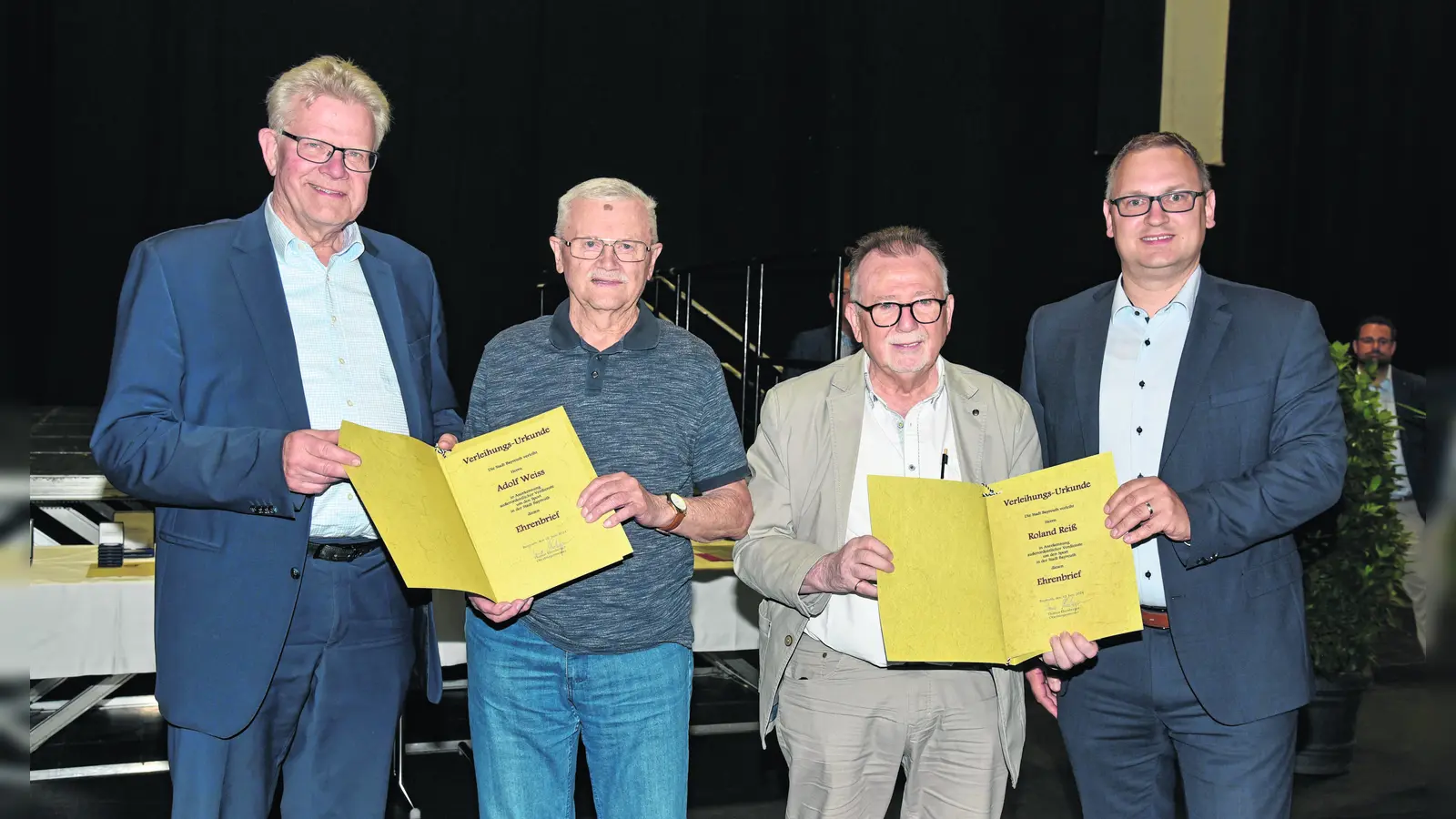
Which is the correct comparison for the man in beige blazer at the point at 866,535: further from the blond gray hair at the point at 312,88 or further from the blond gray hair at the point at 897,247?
the blond gray hair at the point at 312,88

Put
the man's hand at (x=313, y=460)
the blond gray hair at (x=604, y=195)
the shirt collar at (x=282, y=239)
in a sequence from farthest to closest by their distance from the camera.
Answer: the blond gray hair at (x=604, y=195) < the shirt collar at (x=282, y=239) < the man's hand at (x=313, y=460)

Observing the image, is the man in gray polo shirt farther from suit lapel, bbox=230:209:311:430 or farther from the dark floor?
the dark floor

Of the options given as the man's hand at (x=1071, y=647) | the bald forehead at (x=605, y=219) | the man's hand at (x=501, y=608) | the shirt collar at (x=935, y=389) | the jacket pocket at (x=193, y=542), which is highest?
the bald forehead at (x=605, y=219)

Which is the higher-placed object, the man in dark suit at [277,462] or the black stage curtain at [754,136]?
the black stage curtain at [754,136]

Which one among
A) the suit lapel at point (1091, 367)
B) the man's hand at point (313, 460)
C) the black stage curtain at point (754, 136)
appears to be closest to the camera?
the man's hand at point (313, 460)

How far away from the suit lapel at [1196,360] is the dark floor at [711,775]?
2014 mm

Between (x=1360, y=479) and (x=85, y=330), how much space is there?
6742 millimetres

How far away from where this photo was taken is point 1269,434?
221cm

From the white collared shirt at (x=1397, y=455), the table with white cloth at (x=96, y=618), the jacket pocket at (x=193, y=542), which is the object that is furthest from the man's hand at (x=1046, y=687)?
the white collared shirt at (x=1397, y=455)

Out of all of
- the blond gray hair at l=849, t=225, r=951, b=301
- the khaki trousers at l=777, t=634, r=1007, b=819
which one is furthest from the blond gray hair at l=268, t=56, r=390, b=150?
the khaki trousers at l=777, t=634, r=1007, b=819

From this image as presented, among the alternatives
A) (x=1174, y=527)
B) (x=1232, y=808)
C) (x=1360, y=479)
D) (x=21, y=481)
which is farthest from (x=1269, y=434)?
(x=1360, y=479)

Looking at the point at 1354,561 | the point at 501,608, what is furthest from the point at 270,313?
the point at 1354,561

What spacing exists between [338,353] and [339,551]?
0.36m

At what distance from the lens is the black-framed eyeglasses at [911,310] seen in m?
2.12
